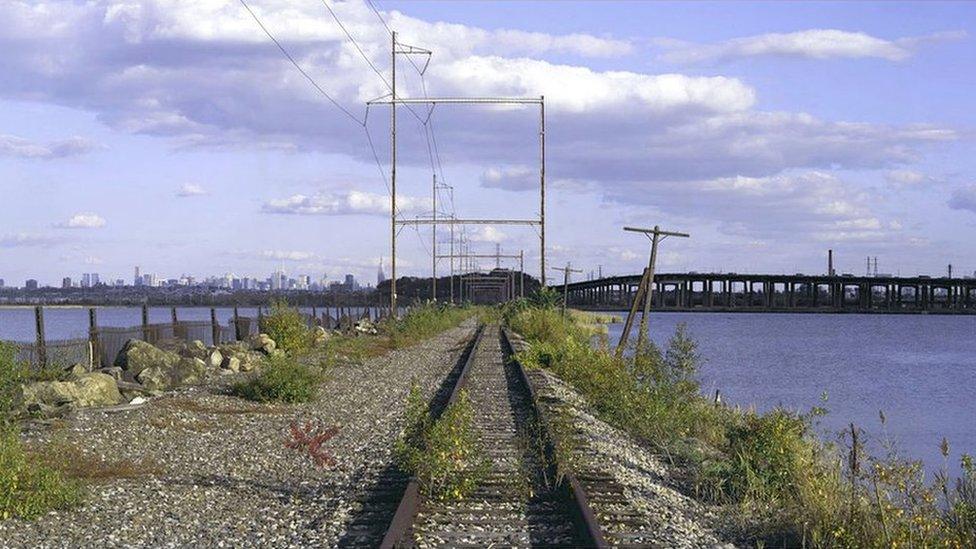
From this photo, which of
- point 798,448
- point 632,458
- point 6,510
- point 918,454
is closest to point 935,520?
point 798,448

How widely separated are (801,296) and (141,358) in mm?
159552

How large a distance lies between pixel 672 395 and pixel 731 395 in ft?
49.4

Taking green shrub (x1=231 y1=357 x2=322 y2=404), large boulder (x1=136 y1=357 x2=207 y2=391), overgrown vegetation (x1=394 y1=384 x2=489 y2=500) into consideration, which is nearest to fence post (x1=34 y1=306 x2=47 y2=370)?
large boulder (x1=136 y1=357 x2=207 y2=391)

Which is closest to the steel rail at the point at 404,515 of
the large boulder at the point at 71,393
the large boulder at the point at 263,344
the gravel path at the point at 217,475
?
the gravel path at the point at 217,475

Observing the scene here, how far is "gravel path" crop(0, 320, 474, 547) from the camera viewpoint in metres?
9.95

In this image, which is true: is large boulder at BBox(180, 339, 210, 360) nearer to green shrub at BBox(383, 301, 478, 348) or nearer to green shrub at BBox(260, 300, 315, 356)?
green shrub at BBox(260, 300, 315, 356)

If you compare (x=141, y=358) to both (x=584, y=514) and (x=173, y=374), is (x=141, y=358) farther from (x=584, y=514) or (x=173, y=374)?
(x=584, y=514)

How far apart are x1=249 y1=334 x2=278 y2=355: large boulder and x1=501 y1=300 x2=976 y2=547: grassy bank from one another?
532 inches

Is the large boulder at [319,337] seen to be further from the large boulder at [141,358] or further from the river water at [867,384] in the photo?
the large boulder at [141,358]

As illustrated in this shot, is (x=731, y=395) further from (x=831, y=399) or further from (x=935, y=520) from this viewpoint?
(x=935, y=520)

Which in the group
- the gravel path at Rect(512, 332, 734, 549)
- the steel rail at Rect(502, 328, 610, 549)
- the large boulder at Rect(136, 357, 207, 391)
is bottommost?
the gravel path at Rect(512, 332, 734, 549)

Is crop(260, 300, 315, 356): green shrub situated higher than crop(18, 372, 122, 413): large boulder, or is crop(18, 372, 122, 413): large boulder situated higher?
crop(260, 300, 315, 356): green shrub

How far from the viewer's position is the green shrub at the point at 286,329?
33938mm

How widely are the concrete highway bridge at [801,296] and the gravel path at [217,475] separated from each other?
13478 centimetres
